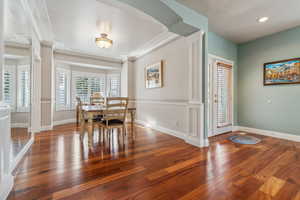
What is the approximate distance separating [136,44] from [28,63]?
8.85 feet

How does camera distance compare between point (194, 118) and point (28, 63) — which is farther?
point (194, 118)

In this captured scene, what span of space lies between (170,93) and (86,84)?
3.80 meters

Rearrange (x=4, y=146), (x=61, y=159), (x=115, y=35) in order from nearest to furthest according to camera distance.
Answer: (x=4, y=146)
(x=61, y=159)
(x=115, y=35)

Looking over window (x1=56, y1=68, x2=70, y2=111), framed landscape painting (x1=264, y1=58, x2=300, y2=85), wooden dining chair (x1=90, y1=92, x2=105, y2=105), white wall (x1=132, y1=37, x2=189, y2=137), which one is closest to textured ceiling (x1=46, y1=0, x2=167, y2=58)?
white wall (x1=132, y1=37, x2=189, y2=137)

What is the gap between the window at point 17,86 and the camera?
65.6 inches

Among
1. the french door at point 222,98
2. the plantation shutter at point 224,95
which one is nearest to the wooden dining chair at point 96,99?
the french door at point 222,98

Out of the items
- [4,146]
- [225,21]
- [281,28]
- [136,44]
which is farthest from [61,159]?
[281,28]

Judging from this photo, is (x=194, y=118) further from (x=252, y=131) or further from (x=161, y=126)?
(x=252, y=131)

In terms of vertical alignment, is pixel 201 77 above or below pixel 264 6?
below

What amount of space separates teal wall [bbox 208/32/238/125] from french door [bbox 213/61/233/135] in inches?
10.1

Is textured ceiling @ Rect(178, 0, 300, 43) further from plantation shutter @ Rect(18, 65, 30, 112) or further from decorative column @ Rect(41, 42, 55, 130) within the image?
decorative column @ Rect(41, 42, 55, 130)

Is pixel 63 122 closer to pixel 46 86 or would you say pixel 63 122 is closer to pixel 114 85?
pixel 46 86

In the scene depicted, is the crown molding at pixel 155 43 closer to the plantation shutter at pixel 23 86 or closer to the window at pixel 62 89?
the window at pixel 62 89

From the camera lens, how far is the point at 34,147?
2.52 metres
